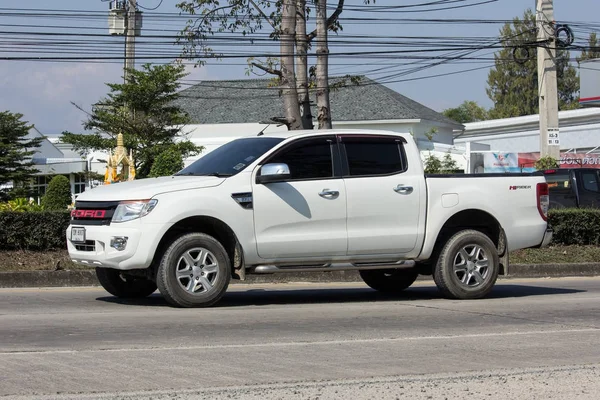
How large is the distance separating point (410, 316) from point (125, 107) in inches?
1357

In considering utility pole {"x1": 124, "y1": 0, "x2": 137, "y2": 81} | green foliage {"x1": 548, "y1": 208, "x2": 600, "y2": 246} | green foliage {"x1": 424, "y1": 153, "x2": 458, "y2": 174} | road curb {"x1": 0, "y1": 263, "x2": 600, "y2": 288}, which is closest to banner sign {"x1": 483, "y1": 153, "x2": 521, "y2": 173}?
green foliage {"x1": 424, "y1": 153, "x2": 458, "y2": 174}

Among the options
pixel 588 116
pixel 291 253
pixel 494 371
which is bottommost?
pixel 494 371

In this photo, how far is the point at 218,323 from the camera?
881cm

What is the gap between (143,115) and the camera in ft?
137

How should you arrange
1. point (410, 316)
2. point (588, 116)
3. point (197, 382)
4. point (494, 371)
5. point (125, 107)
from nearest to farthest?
point (197, 382) < point (494, 371) < point (410, 316) < point (125, 107) < point (588, 116)

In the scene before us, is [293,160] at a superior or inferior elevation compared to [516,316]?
superior

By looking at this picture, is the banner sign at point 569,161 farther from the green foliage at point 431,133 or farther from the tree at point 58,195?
the tree at point 58,195

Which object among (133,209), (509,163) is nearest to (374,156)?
(133,209)

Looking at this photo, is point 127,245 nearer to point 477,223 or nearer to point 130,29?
point 477,223

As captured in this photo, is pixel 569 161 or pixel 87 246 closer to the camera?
pixel 87 246

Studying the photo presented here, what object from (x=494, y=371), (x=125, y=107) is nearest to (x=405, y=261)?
(x=494, y=371)

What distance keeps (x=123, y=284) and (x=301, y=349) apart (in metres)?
4.20

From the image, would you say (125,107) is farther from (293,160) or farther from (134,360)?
(134,360)

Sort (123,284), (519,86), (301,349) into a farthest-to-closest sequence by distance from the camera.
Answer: (519,86) → (123,284) → (301,349)
